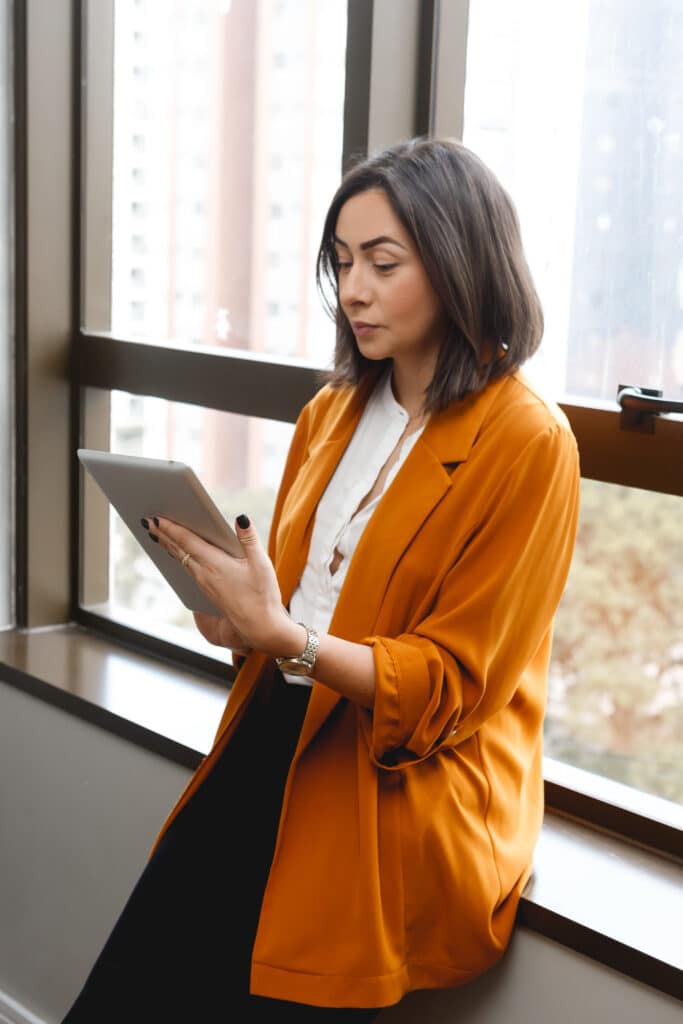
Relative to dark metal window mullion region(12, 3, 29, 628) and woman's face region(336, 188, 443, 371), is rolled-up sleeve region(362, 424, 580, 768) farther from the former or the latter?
dark metal window mullion region(12, 3, 29, 628)

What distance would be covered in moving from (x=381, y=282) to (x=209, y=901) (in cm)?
80

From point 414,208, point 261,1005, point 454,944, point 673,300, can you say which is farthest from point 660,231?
point 261,1005

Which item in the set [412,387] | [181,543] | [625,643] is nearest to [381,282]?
[412,387]

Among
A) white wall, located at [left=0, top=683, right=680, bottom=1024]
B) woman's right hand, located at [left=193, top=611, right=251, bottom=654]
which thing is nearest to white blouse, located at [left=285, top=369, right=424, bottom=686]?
woman's right hand, located at [left=193, top=611, right=251, bottom=654]

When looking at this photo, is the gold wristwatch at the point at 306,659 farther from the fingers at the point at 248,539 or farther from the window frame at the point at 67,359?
the window frame at the point at 67,359

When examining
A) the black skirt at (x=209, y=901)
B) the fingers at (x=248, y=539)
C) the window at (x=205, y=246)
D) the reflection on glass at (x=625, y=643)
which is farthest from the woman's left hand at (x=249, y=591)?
A: the window at (x=205, y=246)

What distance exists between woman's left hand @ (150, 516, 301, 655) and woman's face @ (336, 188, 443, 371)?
0.31 m

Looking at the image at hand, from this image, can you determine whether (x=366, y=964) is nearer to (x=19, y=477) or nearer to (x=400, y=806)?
(x=400, y=806)

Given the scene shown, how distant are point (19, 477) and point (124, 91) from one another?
0.86 m

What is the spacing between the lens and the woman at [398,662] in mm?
1465

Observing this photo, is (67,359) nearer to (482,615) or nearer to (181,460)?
(181,460)

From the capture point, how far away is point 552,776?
6.57 ft

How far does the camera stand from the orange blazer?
1.46 meters

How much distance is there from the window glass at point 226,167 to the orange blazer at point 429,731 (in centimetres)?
84
